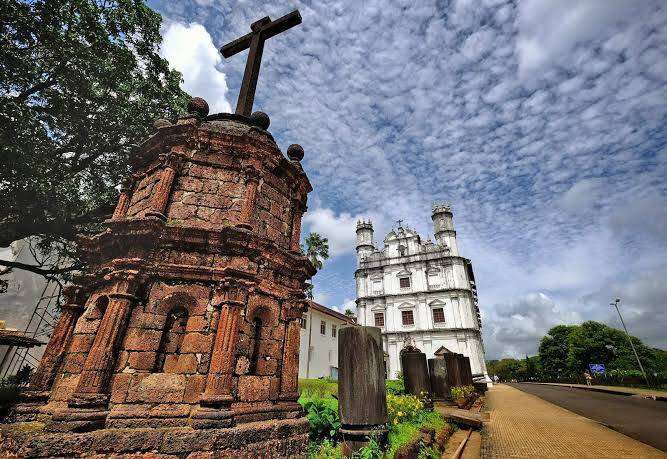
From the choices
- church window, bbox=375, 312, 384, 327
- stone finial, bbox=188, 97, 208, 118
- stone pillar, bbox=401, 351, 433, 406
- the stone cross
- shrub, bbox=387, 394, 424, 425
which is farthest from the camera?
church window, bbox=375, 312, 384, 327

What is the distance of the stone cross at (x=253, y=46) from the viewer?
24.5 feet

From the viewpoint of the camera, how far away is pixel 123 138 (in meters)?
10.4

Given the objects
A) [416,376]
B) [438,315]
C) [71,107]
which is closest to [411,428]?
[416,376]

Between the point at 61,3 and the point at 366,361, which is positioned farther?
the point at 61,3

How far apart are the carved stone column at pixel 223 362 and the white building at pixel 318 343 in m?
19.5

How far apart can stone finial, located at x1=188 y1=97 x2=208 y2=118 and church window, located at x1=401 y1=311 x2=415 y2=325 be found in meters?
31.1

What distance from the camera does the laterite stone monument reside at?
161 inches

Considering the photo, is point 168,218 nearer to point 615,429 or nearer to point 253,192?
point 253,192

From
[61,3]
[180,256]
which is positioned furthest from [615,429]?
[61,3]

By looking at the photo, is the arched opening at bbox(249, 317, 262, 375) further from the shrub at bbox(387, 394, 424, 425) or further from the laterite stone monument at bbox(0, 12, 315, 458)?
the shrub at bbox(387, 394, 424, 425)

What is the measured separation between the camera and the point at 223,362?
452 cm

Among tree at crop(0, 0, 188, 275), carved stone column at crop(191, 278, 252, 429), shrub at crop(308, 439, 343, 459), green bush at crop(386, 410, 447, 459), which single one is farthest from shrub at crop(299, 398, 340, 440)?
tree at crop(0, 0, 188, 275)

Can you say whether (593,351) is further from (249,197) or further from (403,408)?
(249,197)

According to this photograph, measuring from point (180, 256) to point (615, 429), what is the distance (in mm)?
11383
